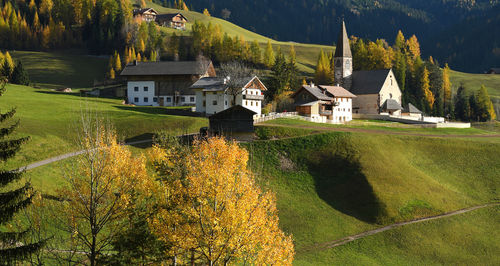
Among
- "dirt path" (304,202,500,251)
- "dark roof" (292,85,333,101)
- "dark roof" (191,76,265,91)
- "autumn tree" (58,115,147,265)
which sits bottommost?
"dirt path" (304,202,500,251)

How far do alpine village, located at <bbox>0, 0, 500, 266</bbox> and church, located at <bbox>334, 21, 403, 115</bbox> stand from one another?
0.37 metres

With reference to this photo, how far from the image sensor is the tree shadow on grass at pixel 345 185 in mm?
52219

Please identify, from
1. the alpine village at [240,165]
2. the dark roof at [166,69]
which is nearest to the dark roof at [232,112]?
the alpine village at [240,165]

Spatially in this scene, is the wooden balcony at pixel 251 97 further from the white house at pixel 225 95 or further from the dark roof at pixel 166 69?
the dark roof at pixel 166 69

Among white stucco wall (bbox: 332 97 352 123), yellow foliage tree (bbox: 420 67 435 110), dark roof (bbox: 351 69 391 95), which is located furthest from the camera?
yellow foliage tree (bbox: 420 67 435 110)

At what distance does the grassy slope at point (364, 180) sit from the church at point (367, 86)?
38173mm

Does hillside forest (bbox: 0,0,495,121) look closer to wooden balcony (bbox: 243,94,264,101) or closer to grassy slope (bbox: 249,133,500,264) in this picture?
wooden balcony (bbox: 243,94,264,101)

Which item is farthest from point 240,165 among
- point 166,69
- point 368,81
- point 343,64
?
point 343,64

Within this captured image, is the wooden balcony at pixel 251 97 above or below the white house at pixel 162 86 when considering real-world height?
below

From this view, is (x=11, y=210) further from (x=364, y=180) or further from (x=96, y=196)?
(x=364, y=180)

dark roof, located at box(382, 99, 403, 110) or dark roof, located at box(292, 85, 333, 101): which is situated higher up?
dark roof, located at box(292, 85, 333, 101)

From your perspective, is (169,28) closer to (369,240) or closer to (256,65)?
(256,65)

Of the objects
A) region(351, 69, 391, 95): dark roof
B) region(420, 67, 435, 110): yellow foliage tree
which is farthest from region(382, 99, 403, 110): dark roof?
region(420, 67, 435, 110): yellow foliage tree

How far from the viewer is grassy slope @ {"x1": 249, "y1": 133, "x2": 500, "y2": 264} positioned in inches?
1956
